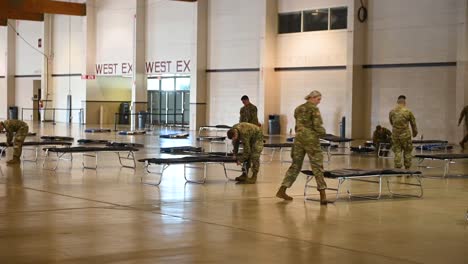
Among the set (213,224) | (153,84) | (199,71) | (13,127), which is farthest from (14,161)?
(153,84)

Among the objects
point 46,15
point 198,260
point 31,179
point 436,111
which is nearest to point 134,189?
point 31,179

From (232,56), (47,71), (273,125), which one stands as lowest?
(273,125)

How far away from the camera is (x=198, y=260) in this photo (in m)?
7.13

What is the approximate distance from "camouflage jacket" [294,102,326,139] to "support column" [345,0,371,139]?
20.5 m

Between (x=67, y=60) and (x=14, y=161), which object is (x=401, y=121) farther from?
(x=67, y=60)

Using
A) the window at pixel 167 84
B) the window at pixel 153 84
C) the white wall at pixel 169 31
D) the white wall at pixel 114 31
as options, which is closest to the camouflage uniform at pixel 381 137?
the white wall at pixel 169 31

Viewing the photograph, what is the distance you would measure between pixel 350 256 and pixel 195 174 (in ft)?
28.8

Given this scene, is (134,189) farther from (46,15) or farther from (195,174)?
(46,15)

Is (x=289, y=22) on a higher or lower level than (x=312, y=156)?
higher

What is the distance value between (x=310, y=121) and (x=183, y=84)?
32815 millimetres

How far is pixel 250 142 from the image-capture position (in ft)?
46.6

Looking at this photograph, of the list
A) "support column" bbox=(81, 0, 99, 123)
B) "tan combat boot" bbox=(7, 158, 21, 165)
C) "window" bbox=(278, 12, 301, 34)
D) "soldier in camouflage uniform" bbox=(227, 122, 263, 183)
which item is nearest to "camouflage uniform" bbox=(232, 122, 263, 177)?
"soldier in camouflage uniform" bbox=(227, 122, 263, 183)

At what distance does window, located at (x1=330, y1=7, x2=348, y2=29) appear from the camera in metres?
32.7

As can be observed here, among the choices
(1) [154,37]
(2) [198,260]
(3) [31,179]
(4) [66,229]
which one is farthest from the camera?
(1) [154,37]
